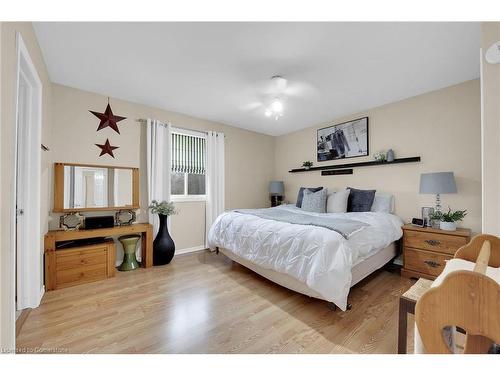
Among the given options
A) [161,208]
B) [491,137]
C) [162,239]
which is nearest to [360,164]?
[491,137]

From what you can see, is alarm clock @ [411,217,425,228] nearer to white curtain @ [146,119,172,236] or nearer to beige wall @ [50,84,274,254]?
beige wall @ [50,84,274,254]

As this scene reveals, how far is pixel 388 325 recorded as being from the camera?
1.66m

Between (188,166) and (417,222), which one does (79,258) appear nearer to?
(188,166)

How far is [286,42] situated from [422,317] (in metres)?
2.02

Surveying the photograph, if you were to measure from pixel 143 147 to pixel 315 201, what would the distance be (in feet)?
9.32

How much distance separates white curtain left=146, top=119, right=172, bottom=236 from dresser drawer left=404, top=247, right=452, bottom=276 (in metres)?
3.44

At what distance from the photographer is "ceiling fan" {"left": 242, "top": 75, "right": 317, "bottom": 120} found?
8.02ft

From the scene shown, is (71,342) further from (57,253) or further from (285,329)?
(285,329)

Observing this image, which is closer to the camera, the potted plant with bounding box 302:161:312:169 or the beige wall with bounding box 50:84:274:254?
the beige wall with bounding box 50:84:274:254

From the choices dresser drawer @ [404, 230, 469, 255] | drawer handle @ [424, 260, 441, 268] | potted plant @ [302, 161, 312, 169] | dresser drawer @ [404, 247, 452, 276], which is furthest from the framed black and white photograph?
drawer handle @ [424, 260, 441, 268]

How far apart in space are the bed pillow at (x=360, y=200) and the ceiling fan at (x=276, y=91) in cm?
165

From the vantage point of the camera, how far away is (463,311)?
575 mm

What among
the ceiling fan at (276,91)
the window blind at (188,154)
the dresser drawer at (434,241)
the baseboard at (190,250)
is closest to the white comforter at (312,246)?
the dresser drawer at (434,241)

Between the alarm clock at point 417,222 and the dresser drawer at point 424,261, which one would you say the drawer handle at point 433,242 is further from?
the alarm clock at point 417,222
